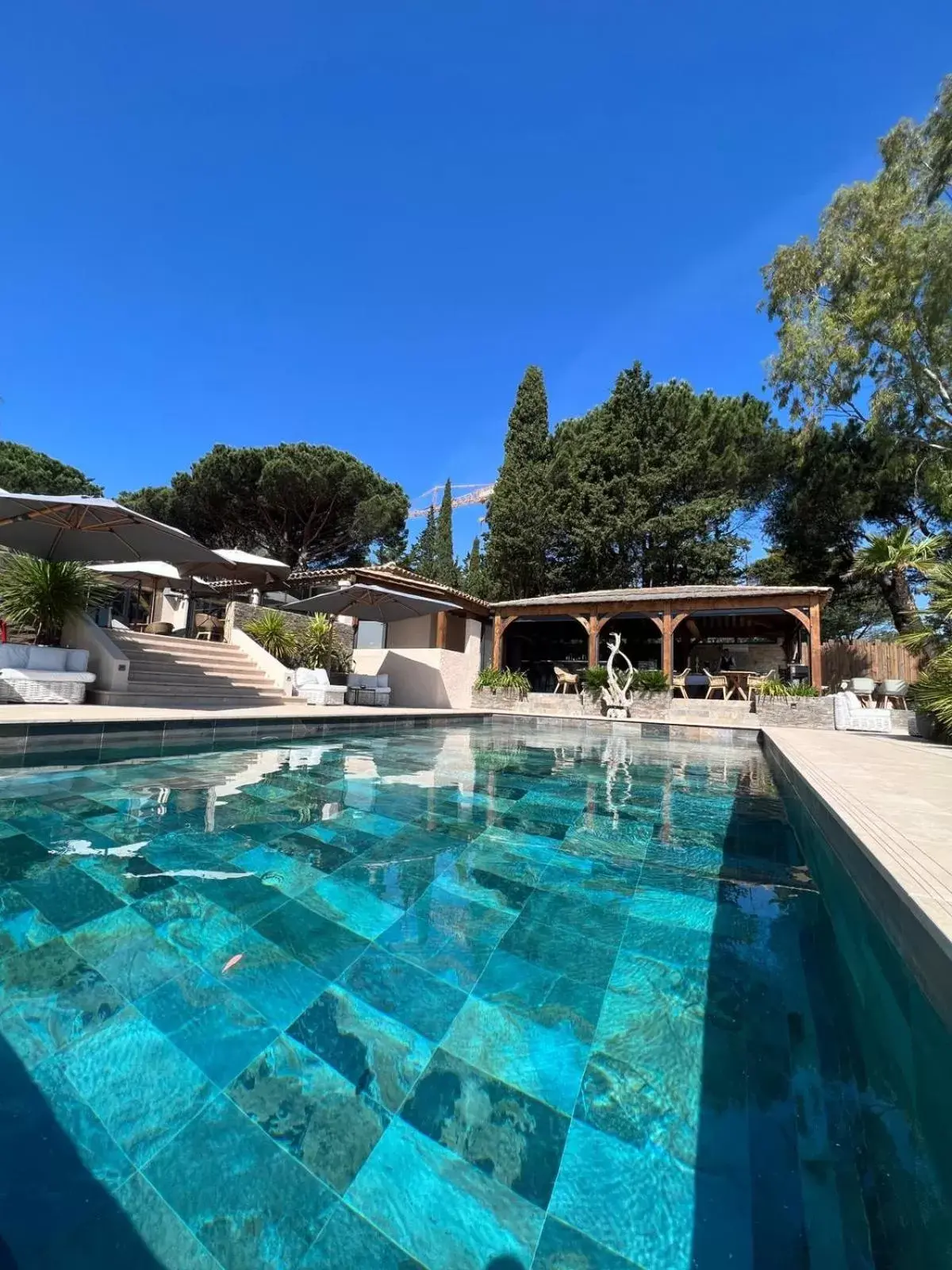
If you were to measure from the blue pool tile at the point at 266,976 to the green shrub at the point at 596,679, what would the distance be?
13239 mm

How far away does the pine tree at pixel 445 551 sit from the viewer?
29.6 metres

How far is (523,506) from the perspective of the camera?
25.3m

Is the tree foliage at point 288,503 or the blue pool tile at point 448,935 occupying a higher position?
the tree foliage at point 288,503

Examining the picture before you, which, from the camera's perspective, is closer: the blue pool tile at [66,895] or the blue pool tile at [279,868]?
the blue pool tile at [66,895]

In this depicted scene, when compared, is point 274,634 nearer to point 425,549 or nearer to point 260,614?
point 260,614

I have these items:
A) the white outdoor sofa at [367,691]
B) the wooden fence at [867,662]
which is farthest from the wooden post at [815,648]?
the white outdoor sofa at [367,691]

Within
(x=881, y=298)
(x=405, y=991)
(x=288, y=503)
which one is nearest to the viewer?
(x=405, y=991)

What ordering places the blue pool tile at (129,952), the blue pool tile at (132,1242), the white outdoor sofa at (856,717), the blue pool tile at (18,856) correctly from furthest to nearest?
1. the white outdoor sofa at (856,717)
2. the blue pool tile at (18,856)
3. the blue pool tile at (129,952)
4. the blue pool tile at (132,1242)

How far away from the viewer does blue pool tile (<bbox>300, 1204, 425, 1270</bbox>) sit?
3.73ft

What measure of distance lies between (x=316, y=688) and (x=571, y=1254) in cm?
1199

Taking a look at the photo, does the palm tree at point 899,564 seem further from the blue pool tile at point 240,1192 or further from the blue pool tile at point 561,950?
the blue pool tile at point 240,1192

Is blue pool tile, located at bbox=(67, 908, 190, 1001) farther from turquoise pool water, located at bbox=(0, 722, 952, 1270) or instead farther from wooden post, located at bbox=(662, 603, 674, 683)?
wooden post, located at bbox=(662, 603, 674, 683)

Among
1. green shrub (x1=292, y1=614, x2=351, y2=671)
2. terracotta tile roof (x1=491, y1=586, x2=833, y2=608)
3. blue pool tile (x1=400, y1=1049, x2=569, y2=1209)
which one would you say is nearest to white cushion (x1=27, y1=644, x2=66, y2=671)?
green shrub (x1=292, y1=614, x2=351, y2=671)

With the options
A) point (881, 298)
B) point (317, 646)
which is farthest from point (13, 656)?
point (881, 298)
